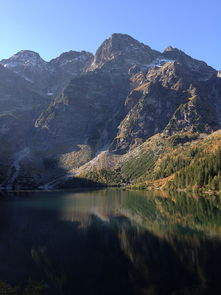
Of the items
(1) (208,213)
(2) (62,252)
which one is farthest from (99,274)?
(1) (208,213)

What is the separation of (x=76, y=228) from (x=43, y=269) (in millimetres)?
28433

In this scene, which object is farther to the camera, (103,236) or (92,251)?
(103,236)

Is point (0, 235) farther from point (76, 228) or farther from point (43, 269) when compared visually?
point (43, 269)

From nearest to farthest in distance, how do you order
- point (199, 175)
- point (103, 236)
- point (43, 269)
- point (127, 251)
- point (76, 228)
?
point (43, 269) < point (127, 251) < point (103, 236) < point (76, 228) < point (199, 175)

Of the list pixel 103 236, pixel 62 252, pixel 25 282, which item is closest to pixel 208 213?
pixel 103 236

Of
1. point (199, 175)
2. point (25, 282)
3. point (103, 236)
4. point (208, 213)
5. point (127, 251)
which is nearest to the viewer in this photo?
point (25, 282)

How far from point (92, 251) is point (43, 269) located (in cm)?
958

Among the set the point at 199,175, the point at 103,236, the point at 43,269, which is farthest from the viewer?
the point at 199,175

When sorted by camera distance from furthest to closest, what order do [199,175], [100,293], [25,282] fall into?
[199,175]
[25,282]
[100,293]

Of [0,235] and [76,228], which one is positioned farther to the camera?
[76,228]

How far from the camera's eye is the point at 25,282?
3231 centimetres

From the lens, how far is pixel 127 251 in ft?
143

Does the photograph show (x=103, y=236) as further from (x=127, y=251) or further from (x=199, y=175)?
(x=199, y=175)

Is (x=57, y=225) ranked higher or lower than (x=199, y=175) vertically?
lower
